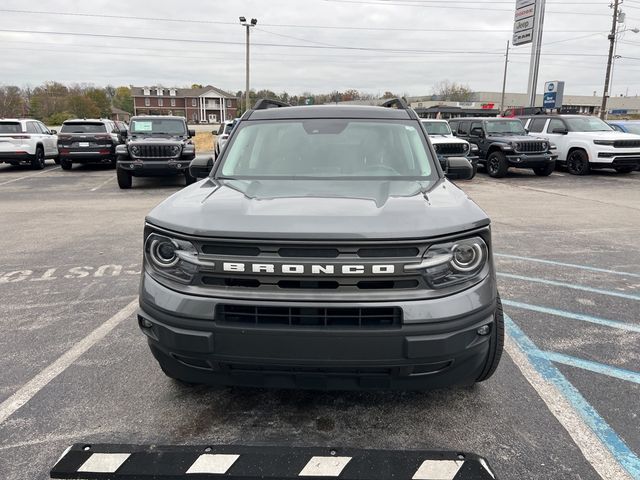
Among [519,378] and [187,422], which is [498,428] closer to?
[519,378]

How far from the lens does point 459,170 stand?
4.14m

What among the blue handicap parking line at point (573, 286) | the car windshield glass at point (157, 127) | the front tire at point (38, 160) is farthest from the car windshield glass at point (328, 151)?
the front tire at point (38, 160)

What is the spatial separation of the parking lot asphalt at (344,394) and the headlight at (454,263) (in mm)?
928

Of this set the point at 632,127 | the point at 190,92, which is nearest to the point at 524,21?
the point at 632,127

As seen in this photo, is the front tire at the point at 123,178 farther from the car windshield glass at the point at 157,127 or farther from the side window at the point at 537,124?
the side window at the point at 537,124

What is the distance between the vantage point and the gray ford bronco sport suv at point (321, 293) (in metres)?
2.30

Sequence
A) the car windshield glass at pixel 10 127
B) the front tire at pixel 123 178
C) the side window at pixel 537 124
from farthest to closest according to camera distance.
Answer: the side window at pixel 537 124 < the car windshield glass at pixel 10 127 < the front tire at pixel 123 178

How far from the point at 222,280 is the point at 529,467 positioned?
178 cm

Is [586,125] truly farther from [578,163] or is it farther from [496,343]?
[496,343]

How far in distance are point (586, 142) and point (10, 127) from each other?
63.2 ft

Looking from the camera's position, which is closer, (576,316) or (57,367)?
(57,367)

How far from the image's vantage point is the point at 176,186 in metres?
13.8

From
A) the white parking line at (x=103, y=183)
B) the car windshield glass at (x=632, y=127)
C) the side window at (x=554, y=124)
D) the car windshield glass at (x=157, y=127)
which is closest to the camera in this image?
the white parking line at (x=103, y=183)

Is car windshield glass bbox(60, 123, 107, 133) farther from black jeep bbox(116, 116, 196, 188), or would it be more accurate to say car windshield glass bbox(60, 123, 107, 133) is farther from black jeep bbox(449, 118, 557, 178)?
black jeep bbox(449, 118, 557, 178)
